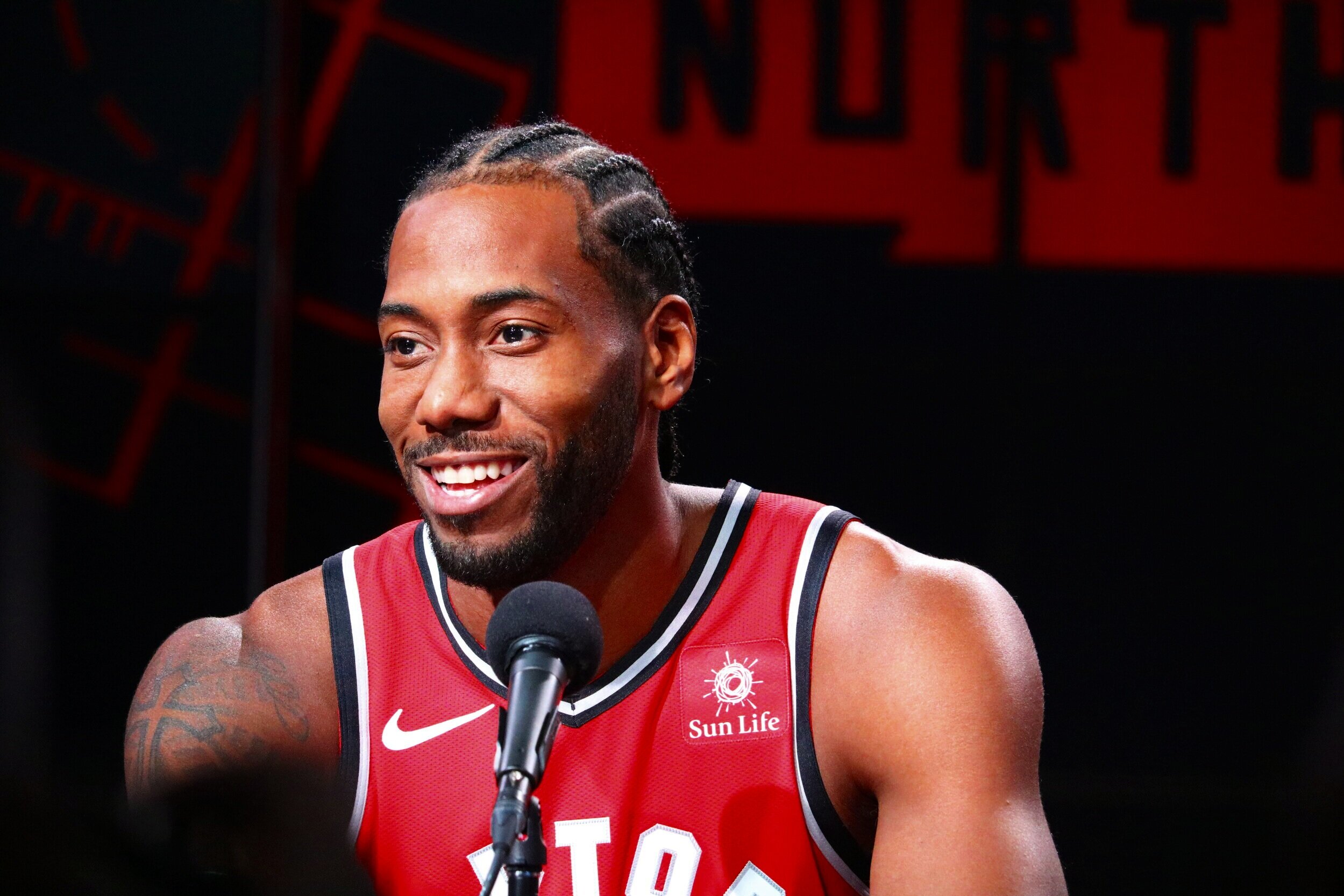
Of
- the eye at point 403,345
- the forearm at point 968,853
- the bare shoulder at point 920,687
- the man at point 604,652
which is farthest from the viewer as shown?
the eye at point 403,345

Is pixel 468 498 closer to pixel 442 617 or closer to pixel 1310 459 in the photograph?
pixel 442 617

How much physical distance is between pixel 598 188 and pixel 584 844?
38.5 inches

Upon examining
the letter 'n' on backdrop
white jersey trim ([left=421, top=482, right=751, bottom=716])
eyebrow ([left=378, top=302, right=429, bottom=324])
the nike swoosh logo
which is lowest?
the nike swoosh logo

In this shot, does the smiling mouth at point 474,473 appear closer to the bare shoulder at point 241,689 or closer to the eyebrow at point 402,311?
the eyebrow at point 402,311

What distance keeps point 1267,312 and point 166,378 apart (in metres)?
3.70

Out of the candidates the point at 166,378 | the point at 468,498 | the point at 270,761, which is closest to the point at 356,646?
the point at 468,498

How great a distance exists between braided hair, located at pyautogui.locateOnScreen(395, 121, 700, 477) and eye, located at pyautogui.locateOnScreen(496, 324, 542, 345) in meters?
0.16

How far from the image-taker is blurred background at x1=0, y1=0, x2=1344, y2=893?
16.2 feet

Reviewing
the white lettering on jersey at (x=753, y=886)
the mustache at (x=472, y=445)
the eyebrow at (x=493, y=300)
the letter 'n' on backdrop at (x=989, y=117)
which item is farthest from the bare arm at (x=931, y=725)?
the letter 'n' on backdrop at (x=989, y=117)

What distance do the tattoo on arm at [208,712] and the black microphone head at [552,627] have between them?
65cm

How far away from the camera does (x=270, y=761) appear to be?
0.74 m

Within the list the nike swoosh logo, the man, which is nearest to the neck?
the man

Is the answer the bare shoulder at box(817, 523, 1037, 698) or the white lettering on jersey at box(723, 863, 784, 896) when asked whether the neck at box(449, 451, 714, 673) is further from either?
the white lettering on jersey at box(723, 863, 784, 896)

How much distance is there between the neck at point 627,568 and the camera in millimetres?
2258
